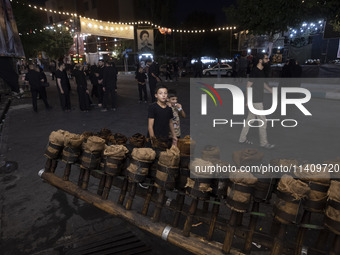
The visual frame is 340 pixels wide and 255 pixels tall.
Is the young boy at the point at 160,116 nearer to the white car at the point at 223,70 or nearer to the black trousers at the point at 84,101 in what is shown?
the black trousers at the point at 84,101

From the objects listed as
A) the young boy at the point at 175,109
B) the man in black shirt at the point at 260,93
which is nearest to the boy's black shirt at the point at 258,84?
the man in black shirt at the point at 260,93

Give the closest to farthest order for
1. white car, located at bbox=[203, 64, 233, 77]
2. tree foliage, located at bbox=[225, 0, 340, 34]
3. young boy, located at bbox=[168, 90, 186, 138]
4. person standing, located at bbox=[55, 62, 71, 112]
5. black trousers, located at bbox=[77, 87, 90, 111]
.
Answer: young boy, located at bbox=[168, 90, 186, 138] < tree foliage, located at bbox=[225, 0, 340, 34] < person standing, located at bbox=[55, 62, 71, 112] < black trousers, located at bbox=[77, 87, 90, 111] < white car, located at bbox=[203, 64, 233, 77]

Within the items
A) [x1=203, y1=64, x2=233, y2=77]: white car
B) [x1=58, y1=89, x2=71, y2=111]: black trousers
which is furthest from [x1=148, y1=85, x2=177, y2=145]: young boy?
[x1=203, y1=64, x2=233, y2=77]: white car

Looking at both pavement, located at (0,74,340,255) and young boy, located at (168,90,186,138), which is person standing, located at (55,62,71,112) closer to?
pavement, located at (0,74,340,255)

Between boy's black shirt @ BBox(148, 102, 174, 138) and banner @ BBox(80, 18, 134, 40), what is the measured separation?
16.5 metres

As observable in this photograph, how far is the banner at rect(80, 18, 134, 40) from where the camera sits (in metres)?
18.0

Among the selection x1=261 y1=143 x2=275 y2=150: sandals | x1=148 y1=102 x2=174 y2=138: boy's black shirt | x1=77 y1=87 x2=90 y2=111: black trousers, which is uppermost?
x1=148 y1=102 x2=174 y2=138: boy's black shirt

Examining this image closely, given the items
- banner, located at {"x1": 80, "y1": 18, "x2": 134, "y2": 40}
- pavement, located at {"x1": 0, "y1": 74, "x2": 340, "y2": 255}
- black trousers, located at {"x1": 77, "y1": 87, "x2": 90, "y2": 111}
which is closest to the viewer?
pavement, located at {"x1": 0, "y1": 74, "x2": 340, "y2": 255}

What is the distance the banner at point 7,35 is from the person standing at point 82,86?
2.37 m

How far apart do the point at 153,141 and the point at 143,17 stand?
Result: 42286 mm

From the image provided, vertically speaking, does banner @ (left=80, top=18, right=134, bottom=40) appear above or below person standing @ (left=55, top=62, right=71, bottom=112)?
above

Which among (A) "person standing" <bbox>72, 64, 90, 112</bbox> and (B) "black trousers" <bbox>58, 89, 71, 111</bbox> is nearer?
(A) "person standing" <bbox>72, 64, 90, 112</bbox>

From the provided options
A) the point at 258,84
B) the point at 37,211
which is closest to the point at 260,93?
the point at 258,84

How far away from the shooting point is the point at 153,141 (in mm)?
2918
